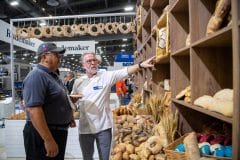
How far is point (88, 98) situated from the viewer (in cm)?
Result: 328

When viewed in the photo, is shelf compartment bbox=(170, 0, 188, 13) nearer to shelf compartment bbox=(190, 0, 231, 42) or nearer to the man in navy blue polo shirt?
shelf compartment bbox=(190, 0, 231, 42)

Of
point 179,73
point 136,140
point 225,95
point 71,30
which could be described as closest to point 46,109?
point 136,140

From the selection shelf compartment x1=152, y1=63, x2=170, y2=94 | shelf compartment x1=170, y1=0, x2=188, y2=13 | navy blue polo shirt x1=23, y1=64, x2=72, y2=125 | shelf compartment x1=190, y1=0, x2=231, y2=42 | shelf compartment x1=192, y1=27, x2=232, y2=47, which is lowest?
navy blue polo shirt x1=23, y1=64, x2=72, y2=125

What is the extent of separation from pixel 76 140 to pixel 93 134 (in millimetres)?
2264

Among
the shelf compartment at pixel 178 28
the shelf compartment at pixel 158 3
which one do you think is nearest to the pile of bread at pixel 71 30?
the shelf compartment at pixel 158 3

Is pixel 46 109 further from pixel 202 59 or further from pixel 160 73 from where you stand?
pixel 202 59

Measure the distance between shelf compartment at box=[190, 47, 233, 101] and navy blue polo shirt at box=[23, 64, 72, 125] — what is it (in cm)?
146

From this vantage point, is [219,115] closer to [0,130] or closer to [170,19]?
[170,19]

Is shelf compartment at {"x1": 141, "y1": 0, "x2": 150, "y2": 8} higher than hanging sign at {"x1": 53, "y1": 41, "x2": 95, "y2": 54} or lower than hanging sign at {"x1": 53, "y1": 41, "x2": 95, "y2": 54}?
higher

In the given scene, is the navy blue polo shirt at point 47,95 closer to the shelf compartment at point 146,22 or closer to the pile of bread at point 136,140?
the pile of bread at point 136,140

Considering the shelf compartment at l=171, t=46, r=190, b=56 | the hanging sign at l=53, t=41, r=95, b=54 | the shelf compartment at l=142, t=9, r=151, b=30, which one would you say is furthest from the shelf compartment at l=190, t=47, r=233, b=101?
the hanging sign at l=53, t=41, r=95, b=54

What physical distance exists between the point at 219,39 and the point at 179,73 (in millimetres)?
786

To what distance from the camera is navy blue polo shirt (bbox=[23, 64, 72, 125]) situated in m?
2.60

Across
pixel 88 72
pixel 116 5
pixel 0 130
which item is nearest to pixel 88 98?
pixel 88 72
